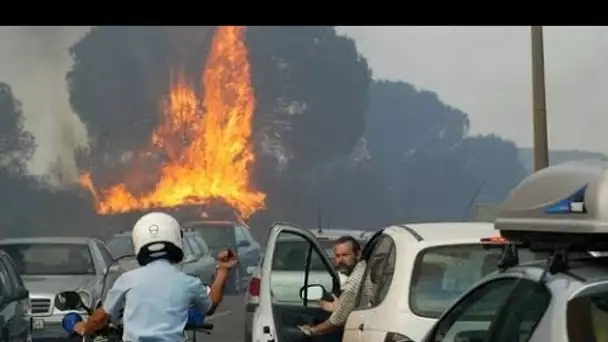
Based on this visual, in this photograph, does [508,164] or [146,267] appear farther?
[508,164]

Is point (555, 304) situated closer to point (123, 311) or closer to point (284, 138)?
point (123, 311)

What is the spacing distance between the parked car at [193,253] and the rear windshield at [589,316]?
13766mm

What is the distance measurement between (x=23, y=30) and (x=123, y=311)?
29.3m

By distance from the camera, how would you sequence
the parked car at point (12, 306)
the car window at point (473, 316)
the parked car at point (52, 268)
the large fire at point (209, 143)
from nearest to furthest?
the car window at point (473, 316) < the parked car at point (12, 306) < the parked car at point (52, 268) < the large fire at point (209, 143)

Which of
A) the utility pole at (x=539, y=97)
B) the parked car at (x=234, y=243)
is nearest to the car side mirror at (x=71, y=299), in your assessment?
the utility pole at (x=539, y=97)

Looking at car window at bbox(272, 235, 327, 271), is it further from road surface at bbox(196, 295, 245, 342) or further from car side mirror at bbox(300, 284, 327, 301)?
road surface at bbox(196, 295, 245, 342)

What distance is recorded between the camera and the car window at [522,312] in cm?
552

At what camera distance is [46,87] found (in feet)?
116

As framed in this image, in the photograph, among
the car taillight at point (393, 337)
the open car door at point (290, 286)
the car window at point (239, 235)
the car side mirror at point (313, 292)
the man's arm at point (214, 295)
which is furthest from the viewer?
the car window at point (239, 235)

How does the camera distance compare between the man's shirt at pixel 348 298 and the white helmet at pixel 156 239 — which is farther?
the man's shirt at pixel 348 298

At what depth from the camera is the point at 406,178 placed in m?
33.6

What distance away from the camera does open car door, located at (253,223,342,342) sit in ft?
33.6

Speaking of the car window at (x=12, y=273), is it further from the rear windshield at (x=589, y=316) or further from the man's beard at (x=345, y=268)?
the rear windshield at (x=589, y=316)
